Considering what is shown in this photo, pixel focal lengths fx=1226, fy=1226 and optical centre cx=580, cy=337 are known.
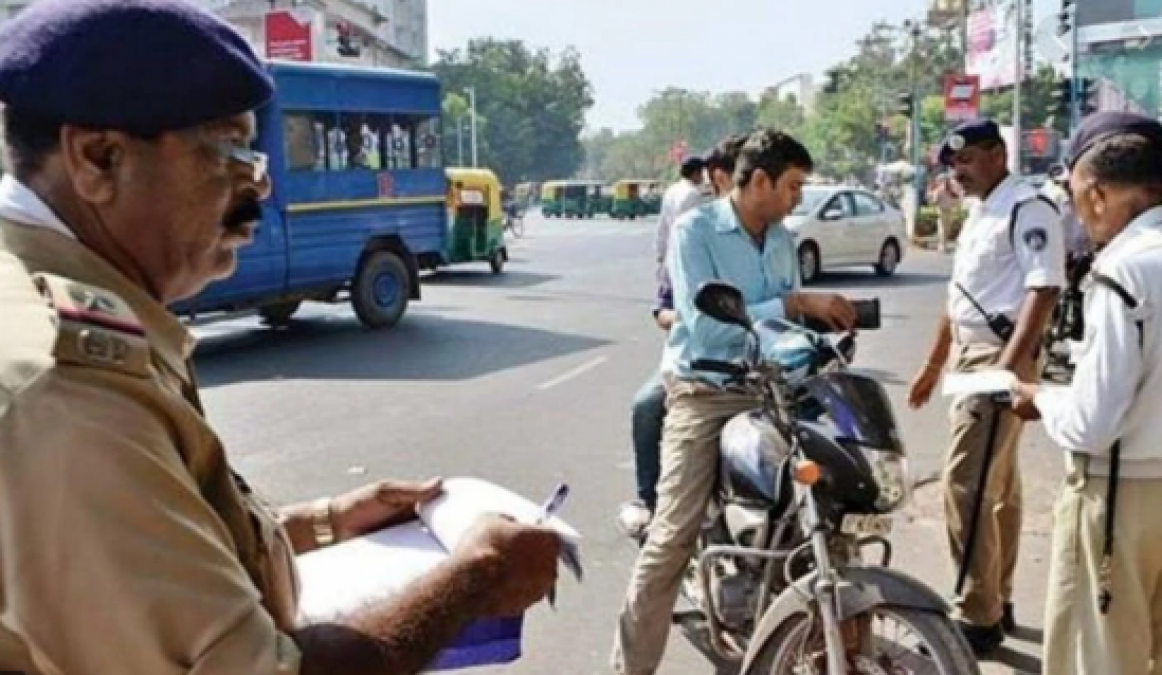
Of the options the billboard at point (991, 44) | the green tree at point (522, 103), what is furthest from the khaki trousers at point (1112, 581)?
the green tree at point (522, 103)

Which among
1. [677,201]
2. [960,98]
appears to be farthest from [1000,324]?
[960,98]

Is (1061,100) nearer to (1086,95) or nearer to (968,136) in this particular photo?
(1086,95)

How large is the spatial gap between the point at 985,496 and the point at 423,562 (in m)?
3.13

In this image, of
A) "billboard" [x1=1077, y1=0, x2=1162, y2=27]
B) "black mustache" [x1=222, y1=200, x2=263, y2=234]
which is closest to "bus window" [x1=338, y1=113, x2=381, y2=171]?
"black mustache" [x1=222, y1=200, x2=263, y2=234]

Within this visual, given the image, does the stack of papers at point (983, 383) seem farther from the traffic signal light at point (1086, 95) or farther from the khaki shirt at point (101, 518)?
the traffic signal light at point (1086, 95)

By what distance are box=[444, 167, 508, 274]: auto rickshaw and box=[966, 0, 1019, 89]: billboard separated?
24997mm

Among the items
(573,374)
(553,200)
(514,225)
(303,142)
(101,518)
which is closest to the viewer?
(101,518)

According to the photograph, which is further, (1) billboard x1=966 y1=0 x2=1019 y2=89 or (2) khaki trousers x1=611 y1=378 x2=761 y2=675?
(1) billboard x1=966 y1=0 x2=1019 y2=89

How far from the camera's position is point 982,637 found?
13.9ft

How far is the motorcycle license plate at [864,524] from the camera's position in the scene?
124 inches

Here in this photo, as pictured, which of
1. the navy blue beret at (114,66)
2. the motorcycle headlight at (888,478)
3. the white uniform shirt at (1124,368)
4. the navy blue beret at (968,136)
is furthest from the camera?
the navy blue beret at (968,136)

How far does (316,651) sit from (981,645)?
349 cm

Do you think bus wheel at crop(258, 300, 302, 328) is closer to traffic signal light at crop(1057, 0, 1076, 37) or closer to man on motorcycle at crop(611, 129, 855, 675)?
man on motorcycle at crop(611, 129, 855, 675)

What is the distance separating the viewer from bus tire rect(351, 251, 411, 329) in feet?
43.6
